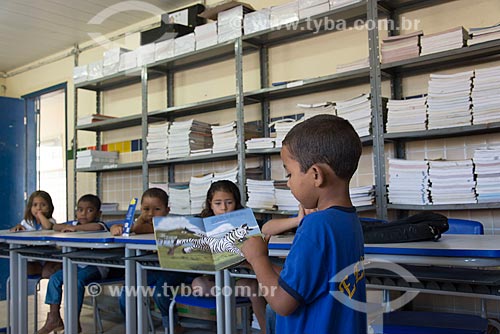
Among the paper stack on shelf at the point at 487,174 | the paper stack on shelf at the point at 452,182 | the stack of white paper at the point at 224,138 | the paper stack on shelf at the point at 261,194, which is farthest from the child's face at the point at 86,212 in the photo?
the paper stack on shelf at the point at 487,174

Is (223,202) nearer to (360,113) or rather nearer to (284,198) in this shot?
(284,198)

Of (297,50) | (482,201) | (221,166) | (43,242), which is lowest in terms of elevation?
(43,242)

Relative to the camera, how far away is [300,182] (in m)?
1.10

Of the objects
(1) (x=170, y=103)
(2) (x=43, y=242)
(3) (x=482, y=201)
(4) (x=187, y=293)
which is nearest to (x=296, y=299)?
(4) (x=187, y=293)

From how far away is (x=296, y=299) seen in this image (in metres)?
1.01

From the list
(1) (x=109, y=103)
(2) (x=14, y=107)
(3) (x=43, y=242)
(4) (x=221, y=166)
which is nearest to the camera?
(3) (x=43, y=242)

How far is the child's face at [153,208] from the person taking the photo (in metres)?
3.25

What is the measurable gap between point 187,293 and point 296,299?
1.74m

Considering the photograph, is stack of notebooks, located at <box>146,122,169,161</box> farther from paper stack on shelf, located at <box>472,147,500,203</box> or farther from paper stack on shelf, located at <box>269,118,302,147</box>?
paper stack on shelf, located at <box>472,147,500,203</box>

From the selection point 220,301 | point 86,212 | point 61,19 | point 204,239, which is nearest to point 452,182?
point 220,301

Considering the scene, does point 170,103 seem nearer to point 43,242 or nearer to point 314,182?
point 43,242

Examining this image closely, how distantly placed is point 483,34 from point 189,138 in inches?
83.1

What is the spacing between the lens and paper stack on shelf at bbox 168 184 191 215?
381 cm

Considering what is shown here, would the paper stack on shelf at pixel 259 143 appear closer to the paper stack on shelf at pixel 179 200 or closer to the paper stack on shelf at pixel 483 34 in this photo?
the paper stack on shelf at pixel 179 200
